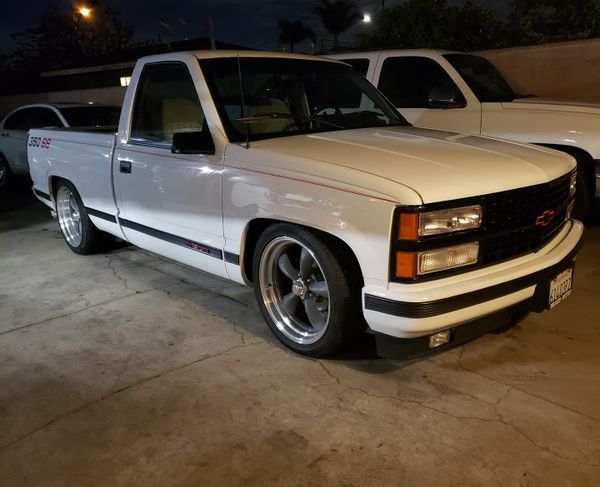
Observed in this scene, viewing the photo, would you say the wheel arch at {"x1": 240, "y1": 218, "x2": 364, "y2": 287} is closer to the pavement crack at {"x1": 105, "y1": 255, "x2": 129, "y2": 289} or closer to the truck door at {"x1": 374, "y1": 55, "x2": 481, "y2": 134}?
the pavement crack at {"x1": 105, "y1": 255, "x2": 129, "y2": 289}

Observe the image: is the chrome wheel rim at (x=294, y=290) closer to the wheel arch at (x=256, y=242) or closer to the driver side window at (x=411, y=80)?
the wheel arch at (x=256, y=242)

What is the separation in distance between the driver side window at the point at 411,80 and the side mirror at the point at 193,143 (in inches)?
138

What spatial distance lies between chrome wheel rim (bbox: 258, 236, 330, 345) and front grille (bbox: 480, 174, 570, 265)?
97cm

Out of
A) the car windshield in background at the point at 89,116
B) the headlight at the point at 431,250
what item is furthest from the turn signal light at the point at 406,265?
the car windshield in background at the point at 89,116

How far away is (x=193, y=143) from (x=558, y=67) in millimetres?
9251

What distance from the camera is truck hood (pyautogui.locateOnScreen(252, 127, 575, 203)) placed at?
9.16ft

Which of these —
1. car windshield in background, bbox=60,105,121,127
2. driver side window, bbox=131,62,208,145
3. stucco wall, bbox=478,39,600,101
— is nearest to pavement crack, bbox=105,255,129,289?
driver side window, bbox=131,62,208,145

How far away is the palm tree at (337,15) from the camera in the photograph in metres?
35.6

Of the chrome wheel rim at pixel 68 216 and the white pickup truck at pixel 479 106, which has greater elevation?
the white pickup truck at pixel 479 106

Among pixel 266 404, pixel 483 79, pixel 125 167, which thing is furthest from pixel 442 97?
pixel 266 404

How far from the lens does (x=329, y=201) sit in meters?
2.94

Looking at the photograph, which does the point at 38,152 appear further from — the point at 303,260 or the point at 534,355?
the point at 534,355

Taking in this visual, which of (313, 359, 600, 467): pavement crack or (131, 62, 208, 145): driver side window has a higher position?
(131, 62, 208, 145): driver side window

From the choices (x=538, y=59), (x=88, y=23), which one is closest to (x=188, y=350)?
(x=538, y=59)
